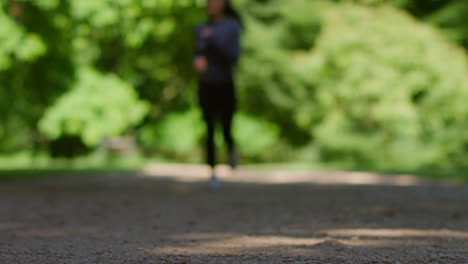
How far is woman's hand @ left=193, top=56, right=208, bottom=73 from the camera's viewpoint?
6.50 m

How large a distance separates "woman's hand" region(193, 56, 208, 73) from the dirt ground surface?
1.32 meters

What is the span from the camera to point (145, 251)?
9.76 ft

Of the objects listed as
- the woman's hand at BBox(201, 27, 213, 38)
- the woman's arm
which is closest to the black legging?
the woman's arm

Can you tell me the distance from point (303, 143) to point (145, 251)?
23013 mm

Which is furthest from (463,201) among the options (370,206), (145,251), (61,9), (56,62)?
(56,62)

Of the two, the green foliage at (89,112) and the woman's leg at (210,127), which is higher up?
the green foliage at (89,112)

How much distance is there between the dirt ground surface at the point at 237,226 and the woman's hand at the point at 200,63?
1.32 metres

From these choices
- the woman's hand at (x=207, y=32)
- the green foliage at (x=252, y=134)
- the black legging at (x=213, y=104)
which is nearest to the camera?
the woman's hand at (x=207, y=32)

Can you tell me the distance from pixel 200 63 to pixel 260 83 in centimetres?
1727

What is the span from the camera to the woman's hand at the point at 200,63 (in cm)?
650

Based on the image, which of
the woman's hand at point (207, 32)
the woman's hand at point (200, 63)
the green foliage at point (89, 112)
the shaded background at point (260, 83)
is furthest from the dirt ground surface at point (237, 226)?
the shaded background at point (260, 83)

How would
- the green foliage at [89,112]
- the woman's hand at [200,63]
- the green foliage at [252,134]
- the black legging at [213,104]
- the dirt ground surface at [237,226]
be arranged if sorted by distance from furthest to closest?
1. the green foliage at [252,134]
2. the green foliage at [89,112]
3. the black legging at [213,104]
4. the woman's hand at [200,63]
5. the dirt ground surface at [237,226]

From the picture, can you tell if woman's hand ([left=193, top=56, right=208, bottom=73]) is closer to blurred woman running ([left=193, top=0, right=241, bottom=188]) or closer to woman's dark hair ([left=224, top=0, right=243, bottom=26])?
blurred woman running ([left=193, top=0, right=241, bottom=188])

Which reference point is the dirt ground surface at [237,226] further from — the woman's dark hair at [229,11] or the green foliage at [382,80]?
the green foliage at [382,80]
